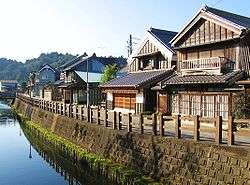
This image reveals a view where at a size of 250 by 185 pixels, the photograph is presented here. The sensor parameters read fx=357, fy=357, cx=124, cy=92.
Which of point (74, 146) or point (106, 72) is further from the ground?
point (106, 72)

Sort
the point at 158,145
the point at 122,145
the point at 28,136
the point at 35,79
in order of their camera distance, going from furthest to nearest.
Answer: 1. the point at 35,79
2. the point at 28,136
3. the point at 122,145
4. the point at 158,145

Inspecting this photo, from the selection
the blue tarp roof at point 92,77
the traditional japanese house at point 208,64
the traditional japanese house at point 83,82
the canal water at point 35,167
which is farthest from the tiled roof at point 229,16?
the blue tarp roof at point 92,77

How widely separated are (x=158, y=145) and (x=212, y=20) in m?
12.9

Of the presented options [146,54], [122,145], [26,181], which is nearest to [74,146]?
[26,181]

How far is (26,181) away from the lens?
22.3 metres

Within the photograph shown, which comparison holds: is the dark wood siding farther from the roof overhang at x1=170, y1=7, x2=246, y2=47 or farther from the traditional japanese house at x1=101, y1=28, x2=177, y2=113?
the traditional japanese house at x1=101, y1=28, x2=177, y2=113

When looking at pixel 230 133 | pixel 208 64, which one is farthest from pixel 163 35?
pixel 230 133

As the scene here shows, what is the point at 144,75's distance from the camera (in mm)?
35094

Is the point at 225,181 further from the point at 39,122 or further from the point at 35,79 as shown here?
the point at 35,79

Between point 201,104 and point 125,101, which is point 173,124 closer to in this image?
point 201,104

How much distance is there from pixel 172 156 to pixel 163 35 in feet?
73.4

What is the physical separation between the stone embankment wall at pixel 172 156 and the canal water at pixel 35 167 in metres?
1.87

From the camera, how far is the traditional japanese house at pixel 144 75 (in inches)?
1278

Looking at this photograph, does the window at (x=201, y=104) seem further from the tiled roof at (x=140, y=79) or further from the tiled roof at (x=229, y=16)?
the tiled roof at (x=229, y=16)
